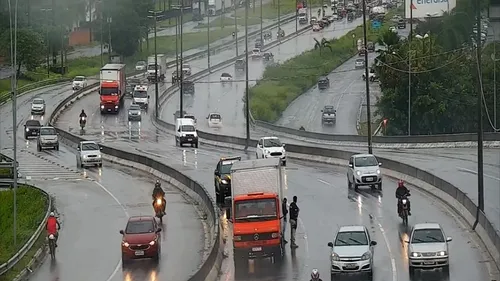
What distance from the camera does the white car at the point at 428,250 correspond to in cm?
3048

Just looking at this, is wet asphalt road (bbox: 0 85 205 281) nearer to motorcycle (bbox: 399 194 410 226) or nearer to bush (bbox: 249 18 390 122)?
motorcycle (bbox: 399 194 410 226)

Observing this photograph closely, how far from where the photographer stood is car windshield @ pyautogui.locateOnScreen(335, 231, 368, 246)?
3105 centimetres

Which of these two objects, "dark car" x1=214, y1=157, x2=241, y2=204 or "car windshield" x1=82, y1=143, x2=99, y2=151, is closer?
"dark car" x1=214, y1=157, x2=241, y2=204

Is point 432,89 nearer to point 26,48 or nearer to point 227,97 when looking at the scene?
point 227,97

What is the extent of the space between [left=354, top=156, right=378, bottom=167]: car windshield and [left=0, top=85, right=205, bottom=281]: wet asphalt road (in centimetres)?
755

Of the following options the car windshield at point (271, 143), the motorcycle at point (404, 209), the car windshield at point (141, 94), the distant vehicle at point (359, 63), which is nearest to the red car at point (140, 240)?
the motorcycle at point (404, 209)

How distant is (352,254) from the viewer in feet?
99.7

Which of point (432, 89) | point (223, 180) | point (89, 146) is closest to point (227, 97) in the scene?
point (432, 89)

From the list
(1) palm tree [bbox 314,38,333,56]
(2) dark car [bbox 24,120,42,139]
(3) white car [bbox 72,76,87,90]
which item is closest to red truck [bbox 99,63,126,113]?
(2) dark car [bbox 24,120,42,139]

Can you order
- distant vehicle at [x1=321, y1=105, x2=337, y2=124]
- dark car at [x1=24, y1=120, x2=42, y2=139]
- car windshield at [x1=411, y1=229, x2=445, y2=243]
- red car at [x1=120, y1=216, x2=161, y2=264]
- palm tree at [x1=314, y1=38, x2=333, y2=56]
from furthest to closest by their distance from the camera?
palm tree at [x1=314, y1=38, x2=333, y2=56] < distant vehicle at [x1=321, y1=105, x2=337, y2=124] < dark car at [x1=24, y1=120, x2=42, y2=139] < red car at [x1=120, y1=216, x2=161, y2=264] < car windshield at [x1=411, y1=229, x2=445, y2=243]

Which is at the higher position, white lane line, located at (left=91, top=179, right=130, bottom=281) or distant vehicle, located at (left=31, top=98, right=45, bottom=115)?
distant vehicle, located at (left=31, top=98, right=45, bottom=115)

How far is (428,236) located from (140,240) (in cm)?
1013

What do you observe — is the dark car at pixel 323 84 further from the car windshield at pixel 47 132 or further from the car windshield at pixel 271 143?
the car windshield at pixel 271 143

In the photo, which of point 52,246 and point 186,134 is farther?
point 186,134
